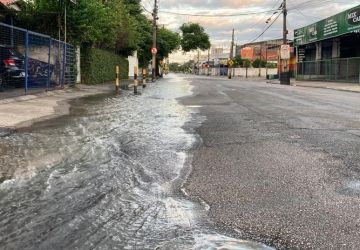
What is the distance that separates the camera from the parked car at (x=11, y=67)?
15.7 meters

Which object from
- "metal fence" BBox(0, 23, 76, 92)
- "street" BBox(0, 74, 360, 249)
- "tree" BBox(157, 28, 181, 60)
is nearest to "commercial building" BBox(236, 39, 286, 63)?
"tree" BBox(157, 28, 181, 60)

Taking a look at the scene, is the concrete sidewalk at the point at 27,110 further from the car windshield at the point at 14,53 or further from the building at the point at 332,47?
the building at the point at 332,47

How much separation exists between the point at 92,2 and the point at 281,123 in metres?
15.4

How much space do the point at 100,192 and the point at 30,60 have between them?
521 inches

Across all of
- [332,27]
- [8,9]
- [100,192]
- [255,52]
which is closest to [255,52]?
[255,52]

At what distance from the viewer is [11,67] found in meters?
16.1

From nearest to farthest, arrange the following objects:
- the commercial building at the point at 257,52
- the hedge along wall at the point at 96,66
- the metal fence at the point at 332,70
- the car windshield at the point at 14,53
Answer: the car windshield at the point at 14,53 < the hedge along wall at the point at 96,66 < the metal fence at the point at 332,70 < the commercial building at the point at 257,52

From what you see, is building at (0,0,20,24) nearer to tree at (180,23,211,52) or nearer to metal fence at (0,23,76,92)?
metal fence at (0,23,76,92)

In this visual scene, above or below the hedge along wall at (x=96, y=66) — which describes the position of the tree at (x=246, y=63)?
above

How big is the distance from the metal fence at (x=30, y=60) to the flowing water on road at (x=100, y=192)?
21.6 ft

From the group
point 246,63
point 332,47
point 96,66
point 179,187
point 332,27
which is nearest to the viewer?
point 179,187

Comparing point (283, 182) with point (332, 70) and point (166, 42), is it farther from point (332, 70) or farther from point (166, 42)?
point (166, 42)

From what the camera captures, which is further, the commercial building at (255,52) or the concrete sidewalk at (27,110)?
the commercial building at (255,52)

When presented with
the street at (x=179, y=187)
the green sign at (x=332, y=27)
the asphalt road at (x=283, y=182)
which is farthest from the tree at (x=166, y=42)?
the street at (x=179, y=187)
